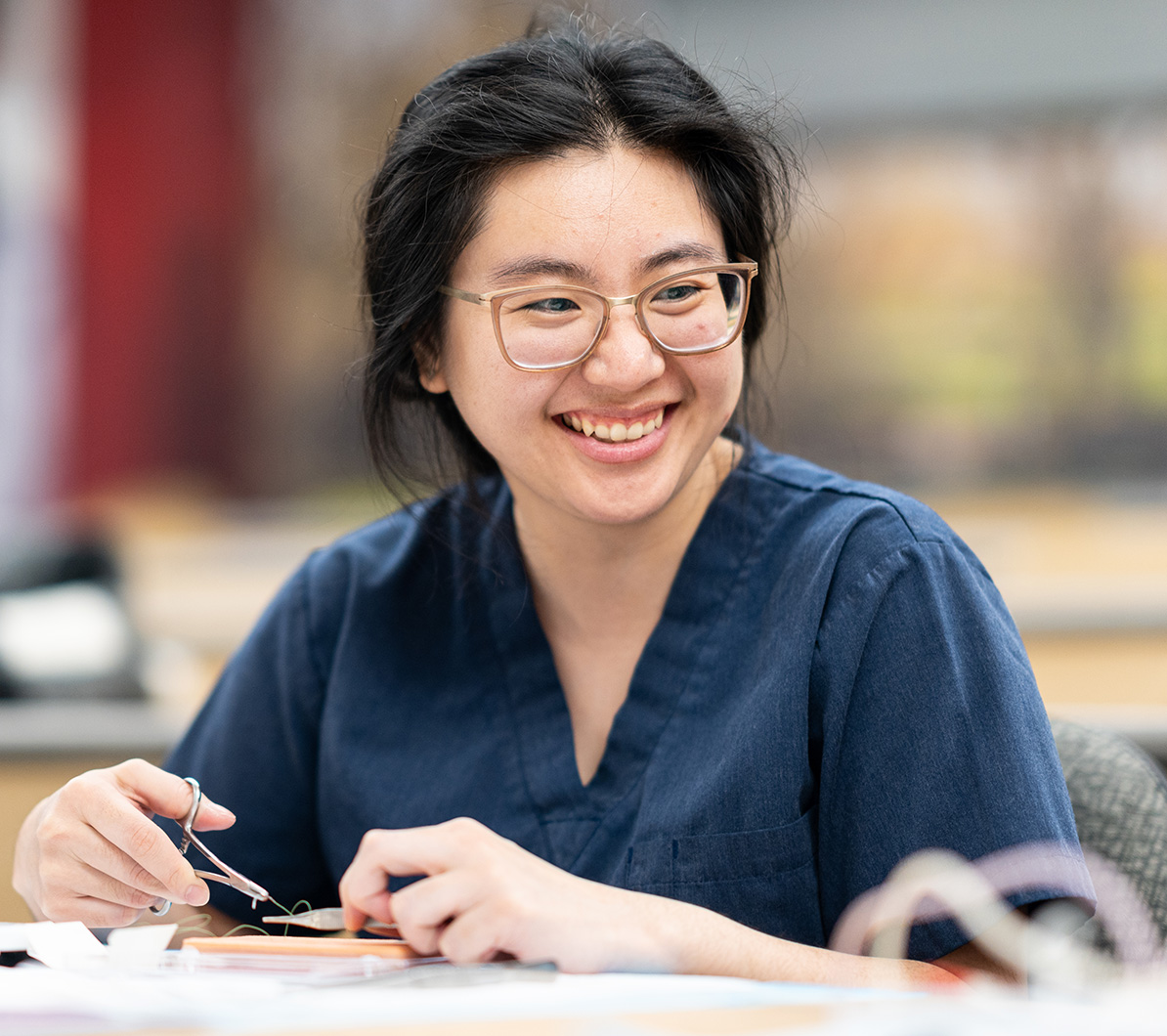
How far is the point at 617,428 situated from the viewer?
98cm

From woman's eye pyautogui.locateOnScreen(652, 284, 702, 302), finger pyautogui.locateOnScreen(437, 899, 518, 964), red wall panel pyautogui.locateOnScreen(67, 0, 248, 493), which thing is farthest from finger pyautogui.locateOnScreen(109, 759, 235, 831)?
red wall panel pyautogui.locateOnScreen(67, 0, 248, 493)

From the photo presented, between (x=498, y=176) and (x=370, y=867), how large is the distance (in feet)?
1.73

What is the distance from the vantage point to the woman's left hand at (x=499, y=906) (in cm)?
68

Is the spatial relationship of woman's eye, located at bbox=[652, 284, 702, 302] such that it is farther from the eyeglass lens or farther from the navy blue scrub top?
Answer: the navy blue scrub top

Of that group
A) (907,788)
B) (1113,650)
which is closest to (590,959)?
(907,788)

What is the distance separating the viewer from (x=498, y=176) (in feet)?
3.19

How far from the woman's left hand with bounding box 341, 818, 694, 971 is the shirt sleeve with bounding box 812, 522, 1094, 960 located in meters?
0.21

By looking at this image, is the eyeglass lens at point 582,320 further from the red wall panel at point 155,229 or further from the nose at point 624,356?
the red wall panel at point 155,229

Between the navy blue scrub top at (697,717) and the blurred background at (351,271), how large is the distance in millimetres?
2538

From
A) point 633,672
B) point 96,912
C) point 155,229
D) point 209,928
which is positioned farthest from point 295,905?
point 155,229

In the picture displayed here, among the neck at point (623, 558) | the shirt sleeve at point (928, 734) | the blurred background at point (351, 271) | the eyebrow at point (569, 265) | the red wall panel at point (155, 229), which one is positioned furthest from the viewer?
the red wall panel at point (155, 229)

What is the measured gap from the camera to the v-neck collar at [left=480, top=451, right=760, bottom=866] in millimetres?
992

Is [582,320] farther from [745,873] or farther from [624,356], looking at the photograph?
[745,873]

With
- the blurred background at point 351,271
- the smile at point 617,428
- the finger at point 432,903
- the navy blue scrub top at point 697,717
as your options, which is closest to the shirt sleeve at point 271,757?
the navy blue scrub top at point 697,717
